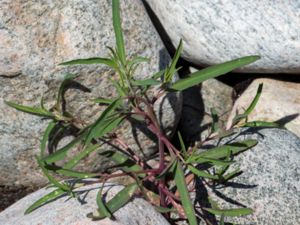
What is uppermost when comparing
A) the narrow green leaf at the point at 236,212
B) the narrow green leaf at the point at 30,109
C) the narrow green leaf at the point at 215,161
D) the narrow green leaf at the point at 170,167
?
the narrow green leaf at the point at 30,109

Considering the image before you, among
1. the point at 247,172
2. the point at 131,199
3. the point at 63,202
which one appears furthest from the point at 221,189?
the point at 63,202

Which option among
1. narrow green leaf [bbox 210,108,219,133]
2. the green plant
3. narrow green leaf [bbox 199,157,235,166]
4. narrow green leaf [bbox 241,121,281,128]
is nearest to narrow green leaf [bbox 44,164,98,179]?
the green plant

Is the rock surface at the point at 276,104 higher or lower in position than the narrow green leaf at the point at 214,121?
lower

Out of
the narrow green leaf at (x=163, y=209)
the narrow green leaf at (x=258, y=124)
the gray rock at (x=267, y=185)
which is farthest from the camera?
the narrow green leaf at (x=258, y=124)

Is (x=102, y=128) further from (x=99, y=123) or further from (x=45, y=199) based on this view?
(x=45, y=199)

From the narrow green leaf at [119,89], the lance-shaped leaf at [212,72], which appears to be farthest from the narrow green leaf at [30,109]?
the lance-shaped leaf at [212,72]

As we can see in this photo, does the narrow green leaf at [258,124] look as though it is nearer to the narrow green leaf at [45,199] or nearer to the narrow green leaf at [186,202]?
the narrow green leaf at [186,202]

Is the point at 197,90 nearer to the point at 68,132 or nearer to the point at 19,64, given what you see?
the point at 68,132
